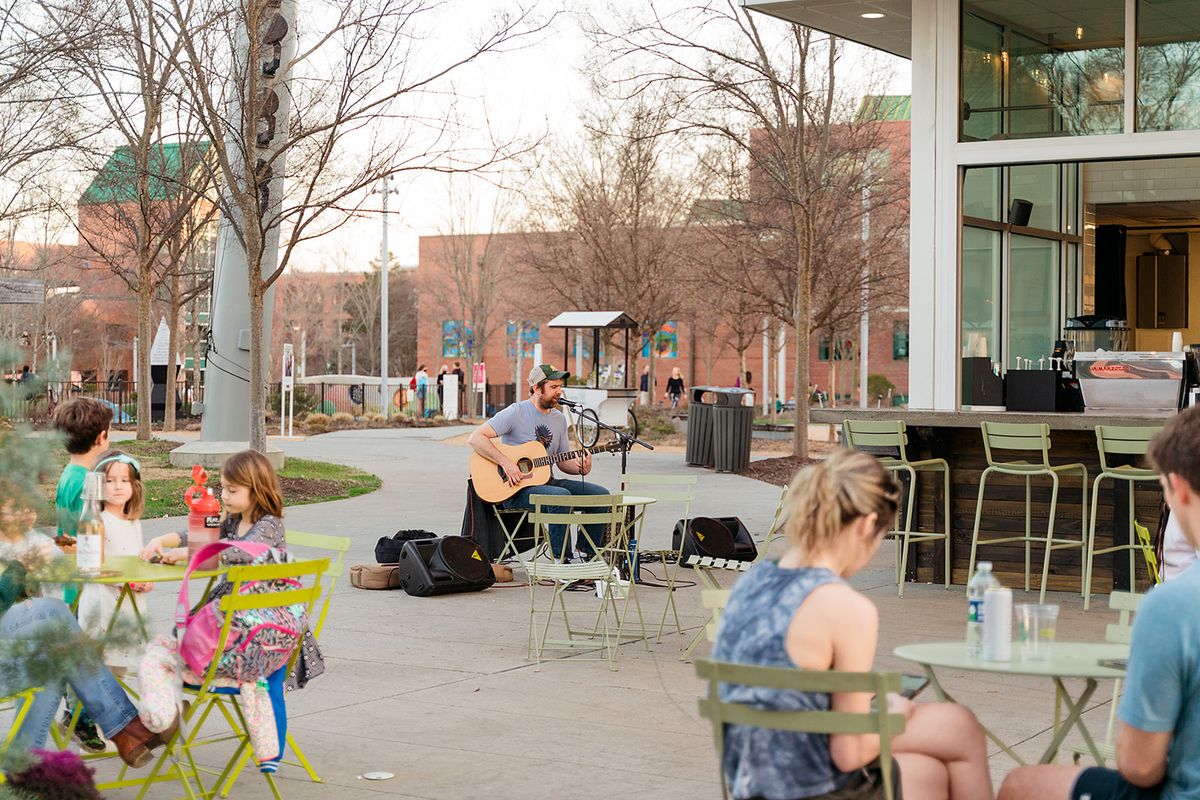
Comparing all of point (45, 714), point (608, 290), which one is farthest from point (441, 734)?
point (608, 290)

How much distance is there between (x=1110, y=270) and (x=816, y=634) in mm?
15076

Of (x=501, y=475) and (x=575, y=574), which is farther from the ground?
(x=501, y=475)

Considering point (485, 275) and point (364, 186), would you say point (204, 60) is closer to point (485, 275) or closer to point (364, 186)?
point (364, 186)

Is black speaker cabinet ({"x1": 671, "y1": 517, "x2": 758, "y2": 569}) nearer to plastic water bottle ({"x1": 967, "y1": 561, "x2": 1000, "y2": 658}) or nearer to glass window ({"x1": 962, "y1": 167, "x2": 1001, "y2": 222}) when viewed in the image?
glass window ({"x1": 962, "y1": 167, "x2": 1001, "y2": 222})

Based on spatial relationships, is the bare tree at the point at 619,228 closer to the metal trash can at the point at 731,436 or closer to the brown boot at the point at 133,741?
the metal trash can at the point at 731,436

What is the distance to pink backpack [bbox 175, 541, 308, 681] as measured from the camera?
473 cm

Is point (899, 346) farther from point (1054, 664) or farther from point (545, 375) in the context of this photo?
point (1054, 664)

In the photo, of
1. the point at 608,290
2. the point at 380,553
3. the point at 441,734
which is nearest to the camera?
the point at 441,734

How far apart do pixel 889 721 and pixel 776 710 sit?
251 millimetres

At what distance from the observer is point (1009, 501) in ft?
32.8

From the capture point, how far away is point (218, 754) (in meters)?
5.51

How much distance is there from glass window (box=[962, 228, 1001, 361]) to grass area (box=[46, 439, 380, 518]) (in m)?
6.46

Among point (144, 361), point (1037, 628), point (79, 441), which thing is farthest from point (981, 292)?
point (144, 361)

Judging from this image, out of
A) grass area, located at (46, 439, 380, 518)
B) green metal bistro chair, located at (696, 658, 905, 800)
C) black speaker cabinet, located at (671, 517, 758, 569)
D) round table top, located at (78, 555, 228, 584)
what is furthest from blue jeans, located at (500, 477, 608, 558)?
green metal bistro chair, located at (696, 658, 905, 800)
